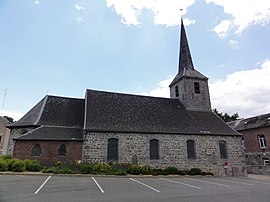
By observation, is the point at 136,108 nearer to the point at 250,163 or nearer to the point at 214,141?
the point at 214,141

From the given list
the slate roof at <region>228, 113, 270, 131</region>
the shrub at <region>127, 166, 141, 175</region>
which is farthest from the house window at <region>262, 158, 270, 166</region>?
the shrub at <region>127, 166, 141, 175</region>

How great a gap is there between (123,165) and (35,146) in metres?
6.42

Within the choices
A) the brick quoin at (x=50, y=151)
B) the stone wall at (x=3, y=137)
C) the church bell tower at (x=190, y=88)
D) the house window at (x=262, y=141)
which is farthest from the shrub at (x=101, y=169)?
the stone wall at (x=3, y=137)

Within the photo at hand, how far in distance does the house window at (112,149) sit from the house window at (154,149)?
9.73 ft

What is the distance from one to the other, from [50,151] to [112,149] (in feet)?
14.9

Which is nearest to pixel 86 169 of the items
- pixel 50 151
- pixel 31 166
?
pixel 31 166

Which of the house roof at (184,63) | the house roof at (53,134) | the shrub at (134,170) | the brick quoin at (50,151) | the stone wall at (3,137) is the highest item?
the house roof at (184,63)

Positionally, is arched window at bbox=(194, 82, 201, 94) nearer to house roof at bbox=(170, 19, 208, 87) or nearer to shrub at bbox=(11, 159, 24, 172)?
house roof at bbox=(170, 19, 208, 87)

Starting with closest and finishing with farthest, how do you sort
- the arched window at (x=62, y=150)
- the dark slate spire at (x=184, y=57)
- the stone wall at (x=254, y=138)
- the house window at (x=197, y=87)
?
the arched window at (x=62, y=150)
the stone wall at (x=254, y=138)
the house window at (x=197, y=87)
the dark slate spire at (x=184, y=57)

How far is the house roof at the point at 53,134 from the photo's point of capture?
1522cm

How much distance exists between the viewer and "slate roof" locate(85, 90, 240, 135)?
17.8 m

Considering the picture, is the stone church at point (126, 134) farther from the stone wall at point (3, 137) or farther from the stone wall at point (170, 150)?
the stone wall at point (3, 137)

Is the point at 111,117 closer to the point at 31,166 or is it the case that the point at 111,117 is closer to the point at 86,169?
the point at 86,169

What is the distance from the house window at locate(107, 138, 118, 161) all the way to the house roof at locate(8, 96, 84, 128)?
3042 mm
